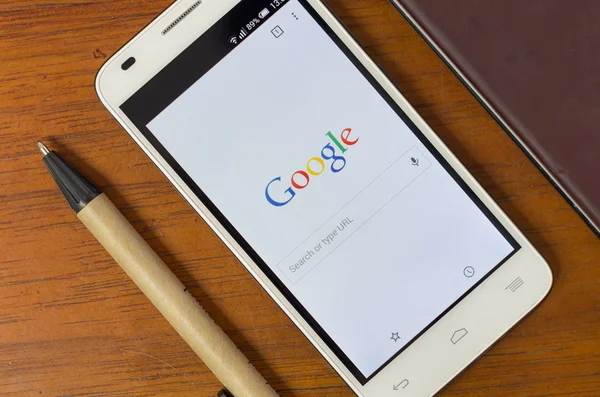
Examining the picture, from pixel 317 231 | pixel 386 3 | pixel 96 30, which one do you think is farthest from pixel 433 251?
pixel 96 30

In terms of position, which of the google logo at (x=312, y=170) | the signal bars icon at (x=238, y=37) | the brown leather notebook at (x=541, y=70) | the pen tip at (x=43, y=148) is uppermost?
the pen tip at (x=43, y=148)

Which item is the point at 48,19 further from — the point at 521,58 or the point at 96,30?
the point at 521,58

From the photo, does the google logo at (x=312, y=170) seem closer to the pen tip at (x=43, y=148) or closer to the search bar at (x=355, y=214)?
the search bar at (x=355, y=214)

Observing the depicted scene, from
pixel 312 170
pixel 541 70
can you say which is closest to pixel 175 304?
pixel 312 170

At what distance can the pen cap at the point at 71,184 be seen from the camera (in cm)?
40

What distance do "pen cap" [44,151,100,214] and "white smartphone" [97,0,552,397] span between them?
0.18 ft

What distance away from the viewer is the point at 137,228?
1.37 feet

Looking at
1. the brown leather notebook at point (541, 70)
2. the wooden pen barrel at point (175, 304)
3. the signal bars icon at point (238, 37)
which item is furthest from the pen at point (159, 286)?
the brown leather notebook at point (541, 70)

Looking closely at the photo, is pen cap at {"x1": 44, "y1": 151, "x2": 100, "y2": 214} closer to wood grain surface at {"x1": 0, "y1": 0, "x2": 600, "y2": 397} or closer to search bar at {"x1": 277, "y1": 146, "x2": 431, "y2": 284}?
wood grain surface at {"x1": 0, "y1": 0, "x2": 600, "y2": 397}

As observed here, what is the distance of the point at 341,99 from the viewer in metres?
0.40

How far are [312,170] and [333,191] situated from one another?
2cm

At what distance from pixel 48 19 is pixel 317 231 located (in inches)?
10.3

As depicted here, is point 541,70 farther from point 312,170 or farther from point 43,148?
point 43,148

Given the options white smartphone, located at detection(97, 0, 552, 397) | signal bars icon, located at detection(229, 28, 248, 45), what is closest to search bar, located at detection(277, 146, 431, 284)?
white smartphone, located at detection(97, 0, 552, 397)
